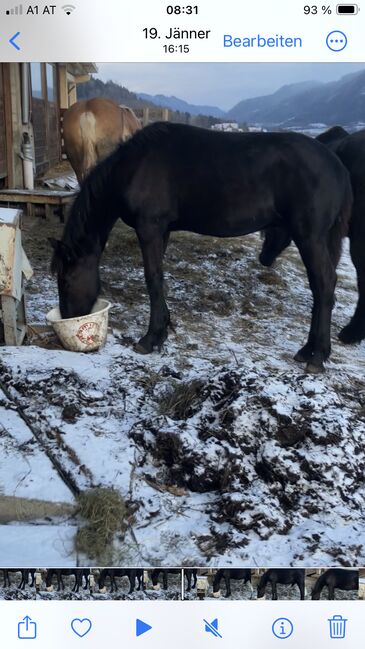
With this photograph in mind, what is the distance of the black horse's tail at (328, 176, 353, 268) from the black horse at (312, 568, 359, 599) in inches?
50.3

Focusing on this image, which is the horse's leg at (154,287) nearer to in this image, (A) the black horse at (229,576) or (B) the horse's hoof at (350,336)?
(B) the horse's hoof at (350,336)

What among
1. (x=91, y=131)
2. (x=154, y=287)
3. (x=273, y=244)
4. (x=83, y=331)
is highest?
(x=91, y=131)

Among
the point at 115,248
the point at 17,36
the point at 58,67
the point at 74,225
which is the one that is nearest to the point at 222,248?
the point at 115,248

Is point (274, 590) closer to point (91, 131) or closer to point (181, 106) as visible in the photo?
point (181, 106)

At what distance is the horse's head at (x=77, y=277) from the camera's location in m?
1.83

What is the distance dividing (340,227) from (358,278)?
0.28m

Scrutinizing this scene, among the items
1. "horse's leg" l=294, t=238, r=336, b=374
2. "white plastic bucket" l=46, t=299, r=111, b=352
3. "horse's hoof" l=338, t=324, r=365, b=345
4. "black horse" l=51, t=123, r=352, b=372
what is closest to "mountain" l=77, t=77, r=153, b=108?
"black horse" l=51, t=123, r=352, b=372

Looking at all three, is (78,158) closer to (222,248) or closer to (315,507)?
(222,248)

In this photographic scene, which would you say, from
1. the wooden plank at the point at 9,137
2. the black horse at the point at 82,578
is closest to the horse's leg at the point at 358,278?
the wooden plank at the point at 9,137

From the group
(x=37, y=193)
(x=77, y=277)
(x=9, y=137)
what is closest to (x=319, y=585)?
(x=77, y=277)

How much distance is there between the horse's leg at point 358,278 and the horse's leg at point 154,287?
755 mm

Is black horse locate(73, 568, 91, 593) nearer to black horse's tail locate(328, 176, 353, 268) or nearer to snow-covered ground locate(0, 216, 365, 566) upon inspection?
snow-covered ground locate(0, 216, 365, 566)
